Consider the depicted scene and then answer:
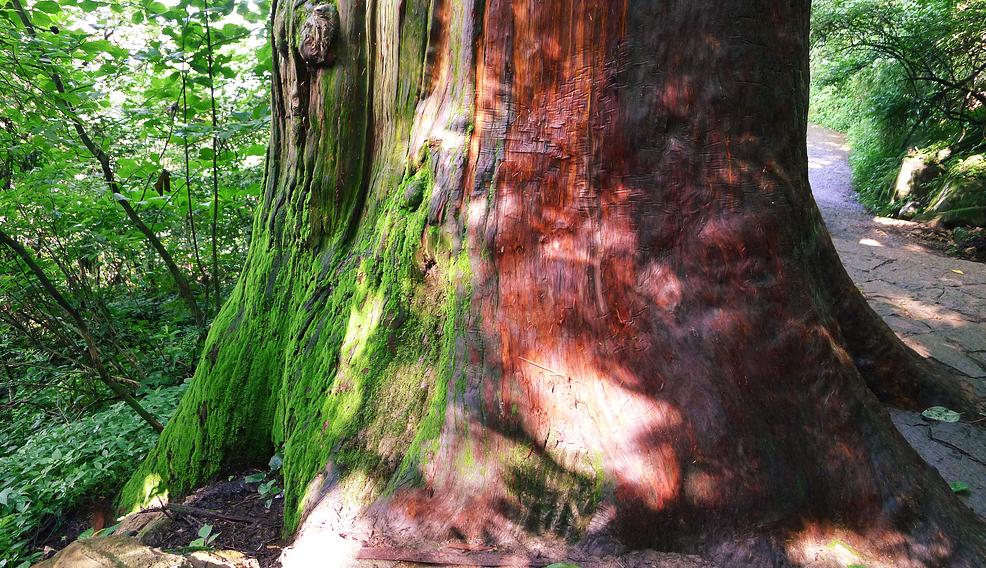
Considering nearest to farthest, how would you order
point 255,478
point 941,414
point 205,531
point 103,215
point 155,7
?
point 205,531
point 941,414
point 255,478
point 155,7
point 103,215

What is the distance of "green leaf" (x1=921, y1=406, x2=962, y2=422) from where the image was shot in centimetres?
293

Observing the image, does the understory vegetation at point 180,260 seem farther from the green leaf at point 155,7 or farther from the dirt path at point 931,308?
the dirt path at point 931,308

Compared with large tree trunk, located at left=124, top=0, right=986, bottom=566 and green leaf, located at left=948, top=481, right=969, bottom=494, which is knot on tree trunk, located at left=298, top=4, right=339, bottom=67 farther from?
green leaf, located at left=948, top=481, right=969, bottom=494

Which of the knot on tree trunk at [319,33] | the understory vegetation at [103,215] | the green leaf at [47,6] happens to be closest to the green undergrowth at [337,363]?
the knot on tree trunk at [319,33]

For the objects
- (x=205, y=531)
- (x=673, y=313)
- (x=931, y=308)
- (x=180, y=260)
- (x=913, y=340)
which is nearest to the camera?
(x=673, y=313)

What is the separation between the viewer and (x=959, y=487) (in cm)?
246

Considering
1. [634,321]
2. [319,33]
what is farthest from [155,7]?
[634,321]

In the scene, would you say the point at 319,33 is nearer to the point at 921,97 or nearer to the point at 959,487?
the point at 959,487

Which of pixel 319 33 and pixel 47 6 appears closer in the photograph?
pixel 319 33

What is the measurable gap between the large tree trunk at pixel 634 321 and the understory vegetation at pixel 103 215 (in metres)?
2.90

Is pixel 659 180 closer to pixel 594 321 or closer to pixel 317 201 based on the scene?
pixel 594 321

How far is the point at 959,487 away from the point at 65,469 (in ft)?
17.7

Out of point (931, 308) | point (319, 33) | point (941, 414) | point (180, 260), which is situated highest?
point (319, 33)

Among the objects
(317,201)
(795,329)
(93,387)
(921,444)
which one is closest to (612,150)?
(795,329)
